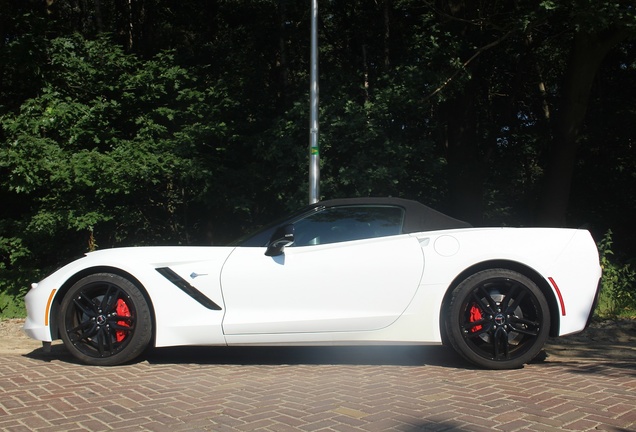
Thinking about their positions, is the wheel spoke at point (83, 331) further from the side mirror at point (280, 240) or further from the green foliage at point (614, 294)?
the green foliage at point (614, 294)

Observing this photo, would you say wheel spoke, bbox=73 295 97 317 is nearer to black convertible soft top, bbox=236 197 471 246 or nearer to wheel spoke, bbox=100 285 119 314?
wheel spoke, bbox=100 285 119 314

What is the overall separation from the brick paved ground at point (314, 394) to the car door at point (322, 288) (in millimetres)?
430

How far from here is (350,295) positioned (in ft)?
15.5

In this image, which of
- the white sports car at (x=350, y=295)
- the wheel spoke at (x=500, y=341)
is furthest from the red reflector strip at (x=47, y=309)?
the wheel spoke at (x=500, y=341)

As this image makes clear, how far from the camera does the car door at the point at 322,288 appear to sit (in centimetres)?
468

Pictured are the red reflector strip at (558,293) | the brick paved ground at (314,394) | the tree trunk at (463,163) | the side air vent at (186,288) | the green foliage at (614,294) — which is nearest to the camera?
the brick paved ground at (314,394)

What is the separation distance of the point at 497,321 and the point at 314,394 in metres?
1.69

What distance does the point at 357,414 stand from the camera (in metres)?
3.51

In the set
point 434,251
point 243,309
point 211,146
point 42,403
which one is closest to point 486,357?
point 434,251

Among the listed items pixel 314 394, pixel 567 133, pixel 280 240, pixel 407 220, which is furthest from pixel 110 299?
pixel 567 133

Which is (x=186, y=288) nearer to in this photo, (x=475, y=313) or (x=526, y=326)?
(x=475, y=313)

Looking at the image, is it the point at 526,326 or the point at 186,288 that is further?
the point at 186,288

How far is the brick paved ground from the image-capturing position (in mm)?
3352

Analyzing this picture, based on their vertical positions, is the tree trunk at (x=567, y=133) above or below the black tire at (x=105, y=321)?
above
